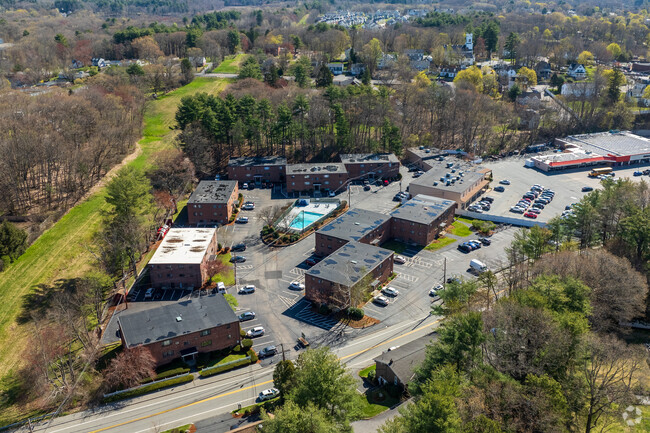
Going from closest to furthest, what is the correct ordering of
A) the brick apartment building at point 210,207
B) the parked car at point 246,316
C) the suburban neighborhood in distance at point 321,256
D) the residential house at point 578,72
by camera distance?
the suburban neighborhood in distance at point 321,256 → the parked car at point 246,316 → the brick apartment building at point 210,207 → the residential house at point 578,72

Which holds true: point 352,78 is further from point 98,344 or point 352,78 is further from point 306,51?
point 98,344

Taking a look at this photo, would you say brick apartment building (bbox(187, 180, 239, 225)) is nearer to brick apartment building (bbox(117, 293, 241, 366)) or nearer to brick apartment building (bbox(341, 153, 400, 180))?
brick apartment building (bbox(341, 153, 400, 180))

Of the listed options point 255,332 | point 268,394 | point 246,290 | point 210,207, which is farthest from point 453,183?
point 268,394

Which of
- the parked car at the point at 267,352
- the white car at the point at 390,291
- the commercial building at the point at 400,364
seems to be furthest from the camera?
the white car at the point at 390,291

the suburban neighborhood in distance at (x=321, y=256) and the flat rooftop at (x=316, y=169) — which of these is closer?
the suburban neighborhood in distance at (x=321, y=256)

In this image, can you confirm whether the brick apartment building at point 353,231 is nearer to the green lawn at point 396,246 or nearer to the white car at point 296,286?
the green lawn at point 396,246

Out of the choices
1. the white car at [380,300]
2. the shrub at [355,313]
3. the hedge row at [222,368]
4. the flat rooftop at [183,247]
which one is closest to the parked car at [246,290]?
the flat rooftop at [183,247]

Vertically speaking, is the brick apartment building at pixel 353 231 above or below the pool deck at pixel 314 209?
above
